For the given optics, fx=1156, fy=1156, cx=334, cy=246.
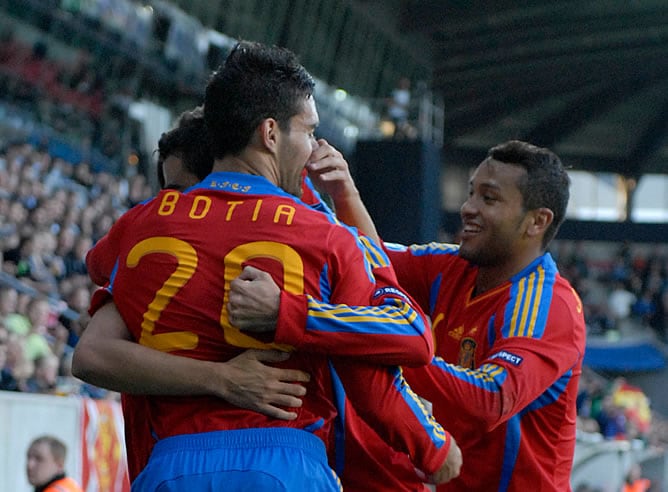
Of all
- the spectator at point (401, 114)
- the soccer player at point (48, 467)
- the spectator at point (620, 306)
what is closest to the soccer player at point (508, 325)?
the soccer player at point (48, 467)

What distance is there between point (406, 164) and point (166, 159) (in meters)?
14.7

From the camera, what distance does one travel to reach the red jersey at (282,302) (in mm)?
2789

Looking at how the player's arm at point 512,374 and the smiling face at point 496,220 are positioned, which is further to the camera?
the smiling face at point 496,220

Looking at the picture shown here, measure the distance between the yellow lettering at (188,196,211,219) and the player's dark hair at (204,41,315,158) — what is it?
154 mm

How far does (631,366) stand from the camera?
2995 centimetres

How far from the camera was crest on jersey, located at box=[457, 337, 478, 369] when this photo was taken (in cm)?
404

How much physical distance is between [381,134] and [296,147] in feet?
62.8

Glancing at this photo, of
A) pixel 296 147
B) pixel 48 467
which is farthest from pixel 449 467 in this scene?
pixel 48 467

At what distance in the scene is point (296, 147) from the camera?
295 cm

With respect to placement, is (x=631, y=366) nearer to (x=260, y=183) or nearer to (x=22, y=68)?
(x=22, y=68)

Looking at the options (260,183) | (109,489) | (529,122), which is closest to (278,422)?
(260,183)

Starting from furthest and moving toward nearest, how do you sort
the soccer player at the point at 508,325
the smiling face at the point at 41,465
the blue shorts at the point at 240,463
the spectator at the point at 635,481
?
the spectator at the point at 635,481 → the smiling face at the point at 41,465 → the soccer player at the point at 508,325 → the blue shorts at the point at 240,463

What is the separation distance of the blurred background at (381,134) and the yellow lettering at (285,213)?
453 cm

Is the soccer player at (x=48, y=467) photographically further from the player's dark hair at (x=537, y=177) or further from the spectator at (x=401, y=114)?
the spectator at (x=401, y=114)
